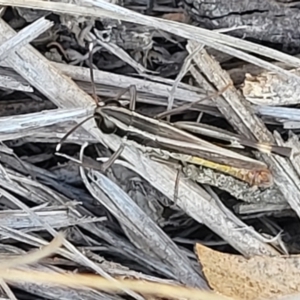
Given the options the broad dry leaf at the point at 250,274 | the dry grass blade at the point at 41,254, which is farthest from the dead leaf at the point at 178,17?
the dry grass blade at the point at 41,254

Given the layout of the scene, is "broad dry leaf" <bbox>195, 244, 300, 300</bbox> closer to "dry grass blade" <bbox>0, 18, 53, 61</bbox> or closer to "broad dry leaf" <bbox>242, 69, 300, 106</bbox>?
"broad dry leaf" <bbox>242, 69, 300, 106</bbox>

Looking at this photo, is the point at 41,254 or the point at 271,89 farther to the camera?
the point at 271,89

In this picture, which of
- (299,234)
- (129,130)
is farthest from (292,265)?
(129,130)

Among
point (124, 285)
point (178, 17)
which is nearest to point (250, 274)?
point (124, 285)

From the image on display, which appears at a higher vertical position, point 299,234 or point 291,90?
point 291,90

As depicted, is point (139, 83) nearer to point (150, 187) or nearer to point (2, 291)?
point (150, 187)

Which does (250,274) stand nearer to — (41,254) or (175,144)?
(175,144)
